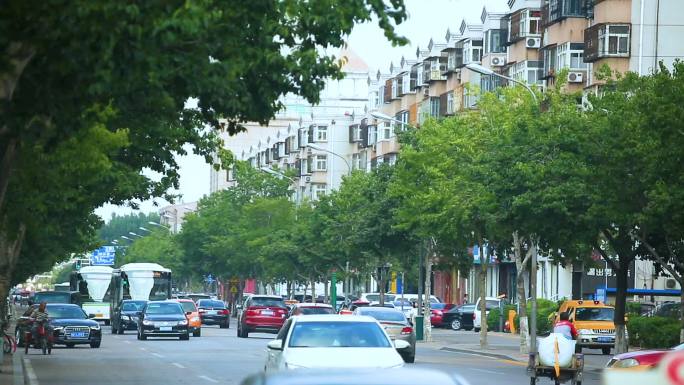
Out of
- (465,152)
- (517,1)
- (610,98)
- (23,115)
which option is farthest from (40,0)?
(517,1)

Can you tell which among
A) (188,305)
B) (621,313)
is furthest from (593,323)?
(188,305)

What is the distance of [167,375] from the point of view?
32.5 m

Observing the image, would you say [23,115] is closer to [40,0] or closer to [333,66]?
[40,0]

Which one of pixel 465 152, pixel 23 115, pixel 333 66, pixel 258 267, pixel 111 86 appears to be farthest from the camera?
pixel 258 267

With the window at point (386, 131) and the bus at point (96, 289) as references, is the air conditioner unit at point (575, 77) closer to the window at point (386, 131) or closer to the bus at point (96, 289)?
the bus at point (96, 289)

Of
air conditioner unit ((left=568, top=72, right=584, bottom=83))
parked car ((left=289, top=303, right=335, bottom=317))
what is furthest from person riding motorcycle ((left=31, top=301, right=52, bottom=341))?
air conditioner unit ((left=568, top=72, right=584, bottom=83))

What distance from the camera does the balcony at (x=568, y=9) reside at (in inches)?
3063

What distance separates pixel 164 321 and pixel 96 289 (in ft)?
82.1

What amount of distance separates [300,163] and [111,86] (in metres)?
144

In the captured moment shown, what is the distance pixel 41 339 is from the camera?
46.1m

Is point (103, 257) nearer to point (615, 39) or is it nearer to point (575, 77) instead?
point (575, 77)

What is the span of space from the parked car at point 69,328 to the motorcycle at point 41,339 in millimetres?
530

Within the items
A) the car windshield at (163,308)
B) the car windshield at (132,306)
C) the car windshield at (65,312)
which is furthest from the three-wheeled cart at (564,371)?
→ the car windshield at (132,306)

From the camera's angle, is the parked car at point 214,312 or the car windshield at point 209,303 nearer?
the parked car at point 214,312
